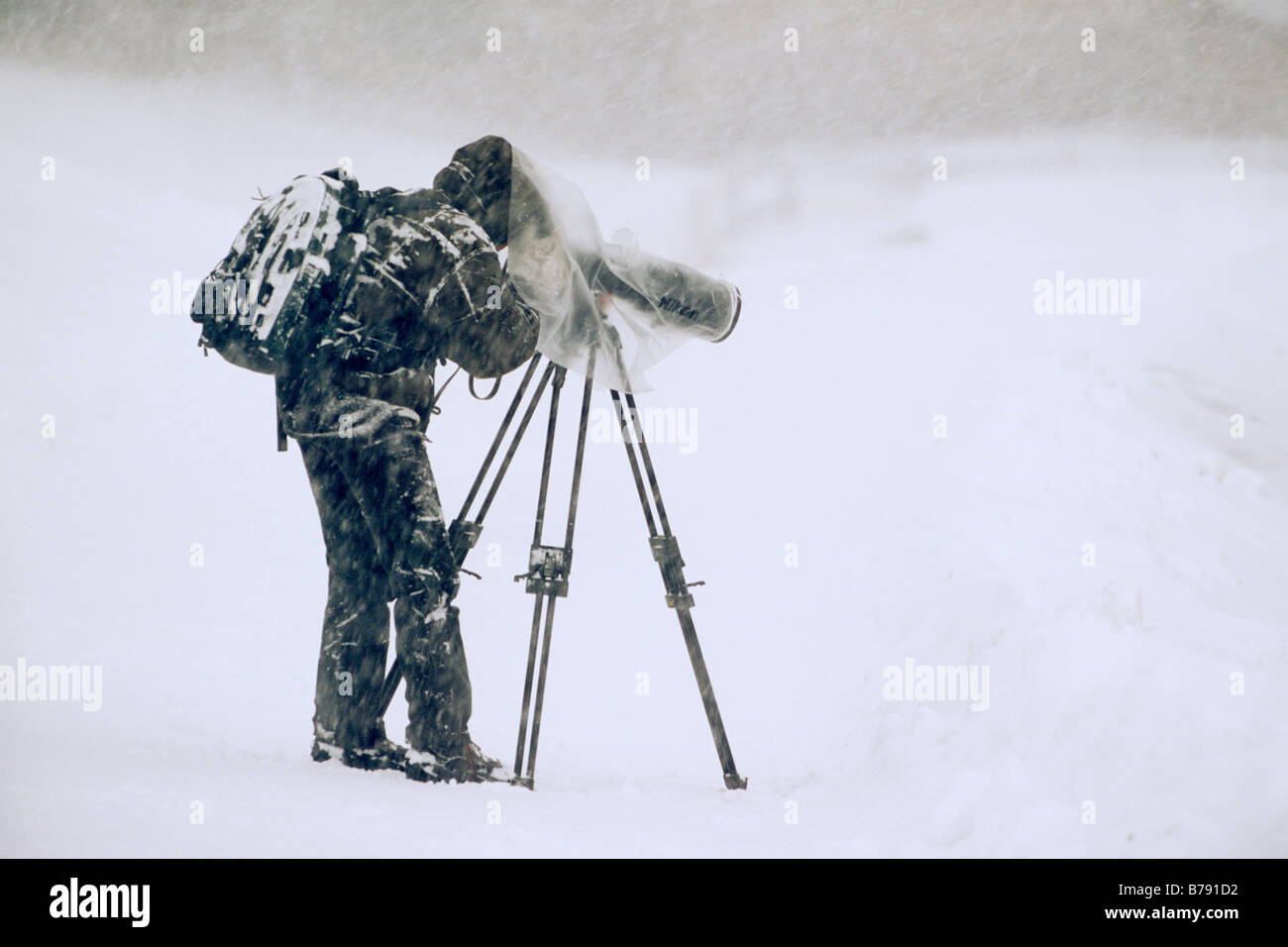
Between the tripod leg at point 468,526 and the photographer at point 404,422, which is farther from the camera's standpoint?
the tripod leg at point 468,526

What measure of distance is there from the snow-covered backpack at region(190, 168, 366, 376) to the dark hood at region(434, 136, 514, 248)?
323 mm

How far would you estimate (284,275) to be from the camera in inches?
123

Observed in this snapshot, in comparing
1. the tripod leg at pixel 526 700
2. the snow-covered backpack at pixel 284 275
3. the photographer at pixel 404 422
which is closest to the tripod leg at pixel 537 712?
the tripod leg at pixel 526 700

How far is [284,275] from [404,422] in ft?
1.85

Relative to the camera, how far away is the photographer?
3.15m

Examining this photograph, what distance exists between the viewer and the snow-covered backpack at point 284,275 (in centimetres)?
311

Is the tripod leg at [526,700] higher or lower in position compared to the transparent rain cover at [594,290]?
lower

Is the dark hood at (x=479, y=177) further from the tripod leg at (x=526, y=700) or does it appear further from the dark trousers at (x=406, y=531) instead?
the tripod leg at (x=526, y=700)

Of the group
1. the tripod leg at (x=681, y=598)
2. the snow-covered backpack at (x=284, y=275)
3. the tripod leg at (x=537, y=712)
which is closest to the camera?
the snow-covered backpack at (x=284, y=275)

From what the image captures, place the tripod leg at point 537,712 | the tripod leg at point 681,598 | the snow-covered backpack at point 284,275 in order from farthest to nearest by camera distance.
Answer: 1. the tripod leg at point 681,598
2. the tripod leg at point 537,712
3. the snow-covered backpack at point 284,275

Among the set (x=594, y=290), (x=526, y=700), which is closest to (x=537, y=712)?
(x=526, y=700)

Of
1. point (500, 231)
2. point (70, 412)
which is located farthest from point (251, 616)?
point (500, 231)

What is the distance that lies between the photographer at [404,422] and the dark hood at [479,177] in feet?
0.41
